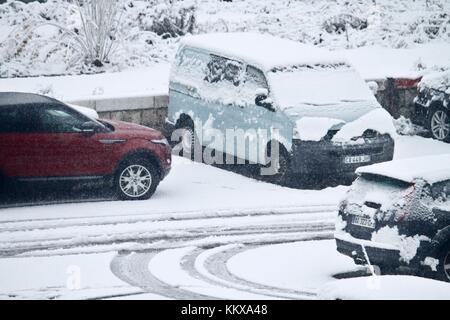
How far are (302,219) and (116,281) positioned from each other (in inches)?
160

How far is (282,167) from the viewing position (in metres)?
17.2

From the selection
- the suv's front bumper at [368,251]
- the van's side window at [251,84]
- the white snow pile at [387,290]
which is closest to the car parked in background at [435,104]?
the van's side window at [251,84]

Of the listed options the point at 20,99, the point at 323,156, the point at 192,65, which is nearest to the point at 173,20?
the point at 192,65

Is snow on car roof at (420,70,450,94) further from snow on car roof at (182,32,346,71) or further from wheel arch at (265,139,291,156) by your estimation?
wheel arch at (265,139,291,156)

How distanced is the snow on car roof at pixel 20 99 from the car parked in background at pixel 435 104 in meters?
8.21

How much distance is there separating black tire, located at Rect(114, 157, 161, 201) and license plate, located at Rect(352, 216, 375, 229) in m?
5.15

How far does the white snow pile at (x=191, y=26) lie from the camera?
2253cm

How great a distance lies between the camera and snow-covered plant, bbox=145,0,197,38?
25641mm

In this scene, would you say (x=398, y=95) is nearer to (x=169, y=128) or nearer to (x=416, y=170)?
(x=169, y=128)

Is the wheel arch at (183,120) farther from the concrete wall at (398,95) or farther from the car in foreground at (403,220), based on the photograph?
the car in foreground at (403,220)

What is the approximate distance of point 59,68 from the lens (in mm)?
22312

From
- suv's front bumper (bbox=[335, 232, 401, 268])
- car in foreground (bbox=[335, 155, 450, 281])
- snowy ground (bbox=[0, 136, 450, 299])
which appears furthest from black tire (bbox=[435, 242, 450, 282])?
snowy ground (bbox=[0, 136, 450, 299])

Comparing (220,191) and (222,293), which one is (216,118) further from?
(222,293)
